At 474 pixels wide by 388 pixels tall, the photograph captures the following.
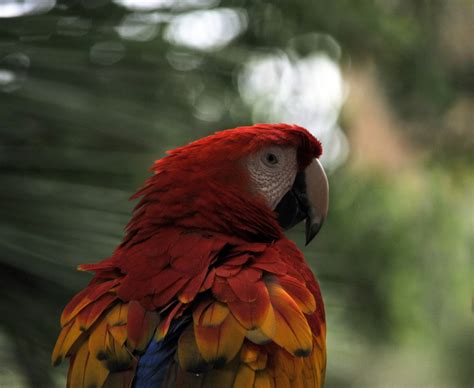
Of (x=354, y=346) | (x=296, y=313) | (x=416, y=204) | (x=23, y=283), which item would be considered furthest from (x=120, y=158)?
(x=416, y=204)

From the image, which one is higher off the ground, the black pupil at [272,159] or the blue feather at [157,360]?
the black pupil at [272,159]

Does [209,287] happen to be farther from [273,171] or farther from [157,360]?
[273,171]

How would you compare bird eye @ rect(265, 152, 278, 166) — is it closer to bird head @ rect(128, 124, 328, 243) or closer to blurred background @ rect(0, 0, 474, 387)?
bird head @ rect(128, 124, 328, 243)

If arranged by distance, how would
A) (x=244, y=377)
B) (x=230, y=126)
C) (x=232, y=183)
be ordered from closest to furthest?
(x=244, y=377)
(x=232, y=183)
(x=230, y=126)

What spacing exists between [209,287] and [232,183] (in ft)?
0.52

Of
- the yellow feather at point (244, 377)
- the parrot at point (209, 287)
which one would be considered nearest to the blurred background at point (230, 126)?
the parrot at point (209, 287)

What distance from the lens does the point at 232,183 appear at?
729mm

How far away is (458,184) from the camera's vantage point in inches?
72.1

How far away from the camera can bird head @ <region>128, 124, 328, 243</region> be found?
0.70 m

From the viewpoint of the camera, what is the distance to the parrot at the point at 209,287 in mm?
567

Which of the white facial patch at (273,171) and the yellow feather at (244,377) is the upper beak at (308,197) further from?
the yellow feather at (244,377)

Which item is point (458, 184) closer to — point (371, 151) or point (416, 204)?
point (416, 204)

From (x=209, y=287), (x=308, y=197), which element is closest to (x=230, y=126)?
(x=308, y=197)

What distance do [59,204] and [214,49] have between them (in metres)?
0.32
